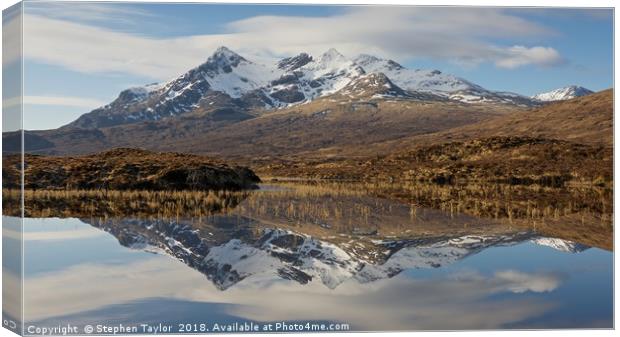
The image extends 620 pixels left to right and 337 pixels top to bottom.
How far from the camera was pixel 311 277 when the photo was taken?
12453mm

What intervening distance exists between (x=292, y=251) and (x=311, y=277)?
283cm

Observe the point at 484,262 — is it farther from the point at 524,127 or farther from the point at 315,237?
the point at 524,127

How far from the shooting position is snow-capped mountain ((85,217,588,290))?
12734 mm

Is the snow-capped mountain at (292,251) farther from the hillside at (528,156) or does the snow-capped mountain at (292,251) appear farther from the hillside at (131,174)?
the hillside at (131,174)

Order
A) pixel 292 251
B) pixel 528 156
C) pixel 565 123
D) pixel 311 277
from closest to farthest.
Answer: pixel 311 277
pixel 292 251
pixel 528 156
pixel 565 123

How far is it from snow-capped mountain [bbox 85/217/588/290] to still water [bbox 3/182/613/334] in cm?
3

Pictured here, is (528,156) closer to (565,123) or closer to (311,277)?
(565,123)

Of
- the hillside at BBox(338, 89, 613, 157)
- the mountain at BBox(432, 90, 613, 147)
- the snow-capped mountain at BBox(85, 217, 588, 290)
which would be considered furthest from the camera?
the mountain at BBox(432, 90, 613, 147)

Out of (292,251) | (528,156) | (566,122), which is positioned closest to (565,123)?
(566,122)

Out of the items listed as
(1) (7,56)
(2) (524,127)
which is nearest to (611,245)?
(1) (7,56)

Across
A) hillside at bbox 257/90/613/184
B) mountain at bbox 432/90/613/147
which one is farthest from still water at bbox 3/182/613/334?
mountain at bbox 432/90/613/147

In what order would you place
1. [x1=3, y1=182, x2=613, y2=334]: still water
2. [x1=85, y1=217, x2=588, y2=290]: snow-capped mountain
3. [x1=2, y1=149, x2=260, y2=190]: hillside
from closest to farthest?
1. [x1=3, y1=182, x2=613, y2=334]: still water
2. [x1=85, y1=217, x2=588, y2=290]: snow-capped mountain
3. [x1=2, y1=149, x2=260, y2=190]: hillside

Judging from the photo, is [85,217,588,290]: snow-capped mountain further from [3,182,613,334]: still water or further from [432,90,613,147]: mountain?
[432,90,613,147]: mountain

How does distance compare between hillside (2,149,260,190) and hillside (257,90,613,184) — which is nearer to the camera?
hillside (2,149,260,190)
